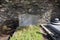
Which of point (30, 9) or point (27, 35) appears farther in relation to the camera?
point (30, 9)

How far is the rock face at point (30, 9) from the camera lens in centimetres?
594

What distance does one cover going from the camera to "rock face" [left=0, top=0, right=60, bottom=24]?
5.94 m

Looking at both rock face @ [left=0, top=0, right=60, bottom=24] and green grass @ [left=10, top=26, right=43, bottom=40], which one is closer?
Result: green grass @ [left=10, top=26, right=43, bottom=40]

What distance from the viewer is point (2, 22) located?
19.6 feet

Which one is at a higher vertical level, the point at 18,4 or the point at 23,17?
the point at 18,4

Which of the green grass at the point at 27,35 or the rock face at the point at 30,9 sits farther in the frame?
the rock face at the point at 30,9

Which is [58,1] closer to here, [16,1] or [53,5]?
[53,5]

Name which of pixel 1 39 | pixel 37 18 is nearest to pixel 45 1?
pixel 37 18

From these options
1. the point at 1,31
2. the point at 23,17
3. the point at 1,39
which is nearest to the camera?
the point at 1,39

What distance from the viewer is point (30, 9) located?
5977mm

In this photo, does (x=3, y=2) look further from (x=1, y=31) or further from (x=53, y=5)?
(x=53, y=5)

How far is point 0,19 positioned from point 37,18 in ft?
4.61

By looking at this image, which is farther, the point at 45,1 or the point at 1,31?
the point at 45,1

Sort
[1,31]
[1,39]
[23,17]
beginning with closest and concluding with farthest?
[1,39], [1,31], [23,17]
